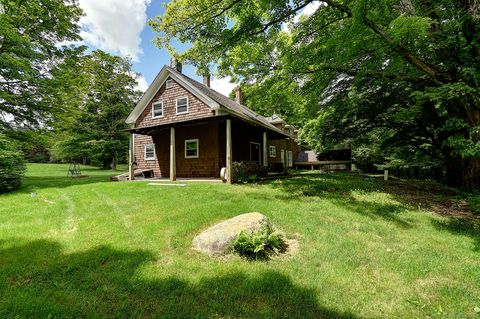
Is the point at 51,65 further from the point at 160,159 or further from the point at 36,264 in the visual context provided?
the point at 36,264

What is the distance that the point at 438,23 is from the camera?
299 inches

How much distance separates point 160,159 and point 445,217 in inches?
590

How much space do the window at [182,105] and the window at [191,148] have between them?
1.90 metres

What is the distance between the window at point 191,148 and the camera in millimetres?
15280

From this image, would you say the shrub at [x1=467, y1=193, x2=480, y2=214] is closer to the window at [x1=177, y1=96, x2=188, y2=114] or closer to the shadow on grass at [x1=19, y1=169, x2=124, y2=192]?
the window at [x1=177, y1=96, x2=188, y2=114]

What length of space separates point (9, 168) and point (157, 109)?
792cm

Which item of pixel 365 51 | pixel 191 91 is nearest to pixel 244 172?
pixel 191 91

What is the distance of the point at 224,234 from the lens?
4.78 m

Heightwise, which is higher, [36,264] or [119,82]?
[119,82]

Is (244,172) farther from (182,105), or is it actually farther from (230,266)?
(230,266)

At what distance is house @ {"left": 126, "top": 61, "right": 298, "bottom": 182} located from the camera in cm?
1372

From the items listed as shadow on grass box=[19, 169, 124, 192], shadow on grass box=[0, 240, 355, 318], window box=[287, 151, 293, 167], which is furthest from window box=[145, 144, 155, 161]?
window box=[287, 151, 293, 167]

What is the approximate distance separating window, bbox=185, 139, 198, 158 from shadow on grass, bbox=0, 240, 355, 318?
1117 centimetres

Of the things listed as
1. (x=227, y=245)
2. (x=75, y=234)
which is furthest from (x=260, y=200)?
(x=75, y=234)
